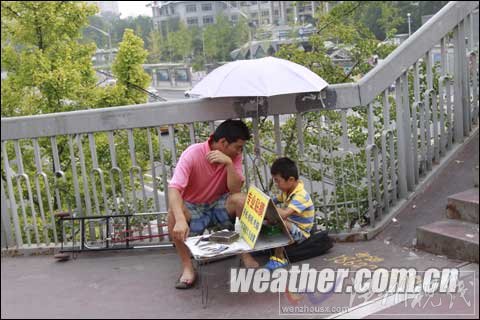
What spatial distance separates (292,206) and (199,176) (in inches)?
29.6

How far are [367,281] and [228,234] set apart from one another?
1.03 metres

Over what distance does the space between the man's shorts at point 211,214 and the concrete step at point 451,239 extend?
1.50 metres

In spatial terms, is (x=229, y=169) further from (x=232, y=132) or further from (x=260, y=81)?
(x=260, y=81)

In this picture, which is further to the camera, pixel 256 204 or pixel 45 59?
pixel 45 59

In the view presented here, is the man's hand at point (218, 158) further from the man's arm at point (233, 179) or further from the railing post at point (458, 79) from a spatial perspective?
the railing post at point (458, 79)

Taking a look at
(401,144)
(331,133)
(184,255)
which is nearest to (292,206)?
(184,255)

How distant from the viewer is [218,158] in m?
4.36

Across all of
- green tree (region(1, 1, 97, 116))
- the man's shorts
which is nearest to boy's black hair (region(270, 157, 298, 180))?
the man's shorts

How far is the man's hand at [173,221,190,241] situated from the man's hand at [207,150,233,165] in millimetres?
523

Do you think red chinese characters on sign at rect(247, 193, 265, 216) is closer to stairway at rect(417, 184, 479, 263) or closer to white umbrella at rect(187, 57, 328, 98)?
white umbrella at rect(187, 57, 328, 98)

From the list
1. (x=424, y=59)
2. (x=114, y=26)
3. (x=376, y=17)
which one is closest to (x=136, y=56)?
(x=114, y=26)

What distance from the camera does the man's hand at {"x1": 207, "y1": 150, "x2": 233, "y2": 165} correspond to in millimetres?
4367

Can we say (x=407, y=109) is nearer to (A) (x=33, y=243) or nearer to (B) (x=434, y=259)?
(B) (x=434, y=259)

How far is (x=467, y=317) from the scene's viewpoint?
354 centimetres
